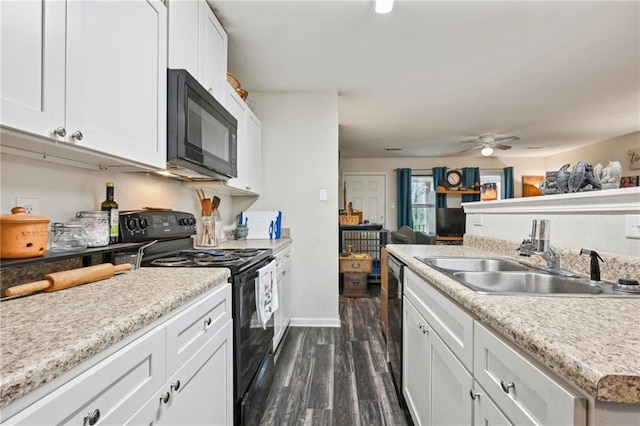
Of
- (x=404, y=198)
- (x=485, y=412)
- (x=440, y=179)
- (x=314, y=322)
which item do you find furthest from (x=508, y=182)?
(x=485, y=412)

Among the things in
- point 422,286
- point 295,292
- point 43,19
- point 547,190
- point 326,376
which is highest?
point 43,19

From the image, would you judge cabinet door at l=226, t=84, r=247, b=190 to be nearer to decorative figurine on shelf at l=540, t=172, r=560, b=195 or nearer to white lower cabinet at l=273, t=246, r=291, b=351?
white lower cabinet at l=273, t=246, r=291, b=351

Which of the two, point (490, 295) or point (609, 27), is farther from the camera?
point (609, 27)

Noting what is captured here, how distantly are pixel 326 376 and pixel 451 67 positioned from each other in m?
2.66

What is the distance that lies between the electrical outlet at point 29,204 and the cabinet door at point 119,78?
318mm

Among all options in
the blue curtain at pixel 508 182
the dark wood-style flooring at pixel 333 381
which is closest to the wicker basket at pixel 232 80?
the dark wood-style flooring at pixel 333 381

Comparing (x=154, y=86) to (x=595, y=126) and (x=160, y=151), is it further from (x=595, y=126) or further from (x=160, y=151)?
(x=595, y=126)

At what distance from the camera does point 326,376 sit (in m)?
2.14

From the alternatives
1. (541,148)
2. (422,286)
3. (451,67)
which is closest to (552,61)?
(451,67)

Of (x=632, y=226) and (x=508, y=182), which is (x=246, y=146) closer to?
(x=632, y=226)

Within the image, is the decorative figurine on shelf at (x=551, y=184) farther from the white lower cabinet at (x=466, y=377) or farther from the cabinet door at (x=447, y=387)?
the cabinet door at (x=447, y=387)

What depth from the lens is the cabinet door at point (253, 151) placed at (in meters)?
2.71

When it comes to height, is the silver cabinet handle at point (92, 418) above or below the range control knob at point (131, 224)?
below

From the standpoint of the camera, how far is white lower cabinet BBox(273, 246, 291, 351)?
2.37m
